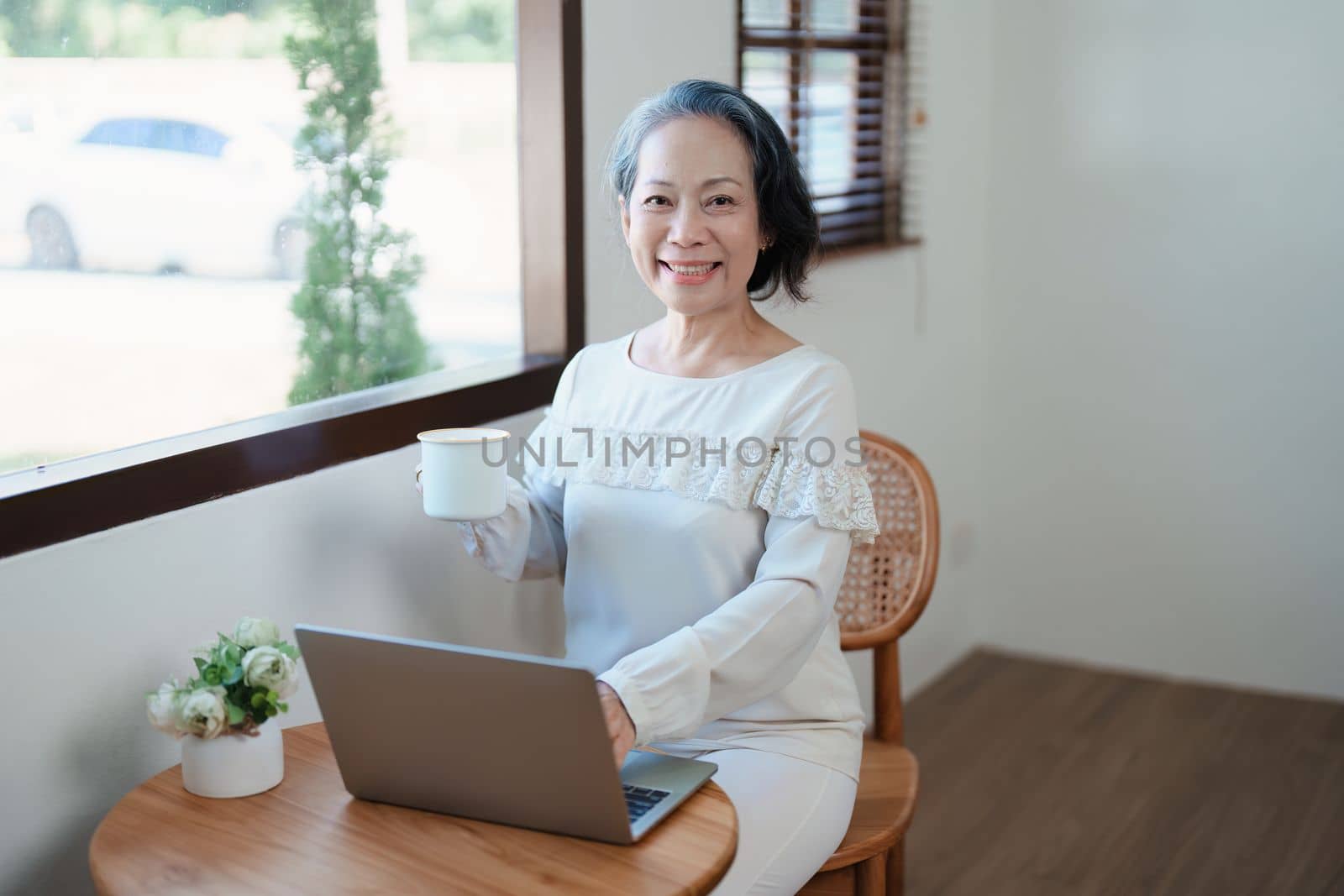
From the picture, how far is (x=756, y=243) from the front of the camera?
1.59 m

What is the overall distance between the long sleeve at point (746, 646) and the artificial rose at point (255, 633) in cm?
34

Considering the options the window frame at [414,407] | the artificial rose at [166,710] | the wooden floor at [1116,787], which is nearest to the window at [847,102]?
the window frame at [414,407]

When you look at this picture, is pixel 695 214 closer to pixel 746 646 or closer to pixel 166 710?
pixel 746 646

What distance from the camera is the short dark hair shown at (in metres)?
1.55

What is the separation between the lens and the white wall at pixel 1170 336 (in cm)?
305

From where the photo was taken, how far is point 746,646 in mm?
1426


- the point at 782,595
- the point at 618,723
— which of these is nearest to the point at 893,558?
the point at 782,595

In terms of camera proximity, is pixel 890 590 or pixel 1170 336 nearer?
pixel 890 590

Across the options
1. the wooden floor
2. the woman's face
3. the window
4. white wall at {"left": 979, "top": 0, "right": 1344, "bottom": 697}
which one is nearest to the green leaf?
the woman's face

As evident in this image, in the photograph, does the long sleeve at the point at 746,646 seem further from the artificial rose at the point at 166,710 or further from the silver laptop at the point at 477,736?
the artificial rose at the point at 166,710

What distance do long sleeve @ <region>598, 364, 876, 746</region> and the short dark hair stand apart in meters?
0.16

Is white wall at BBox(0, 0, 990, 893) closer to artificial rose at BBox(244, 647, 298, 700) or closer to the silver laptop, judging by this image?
artificial rose at BBox(244, 647, 298, 700)

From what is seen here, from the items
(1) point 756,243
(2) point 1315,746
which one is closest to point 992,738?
(2) point 1315,746

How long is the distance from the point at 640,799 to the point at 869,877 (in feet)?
1.62
